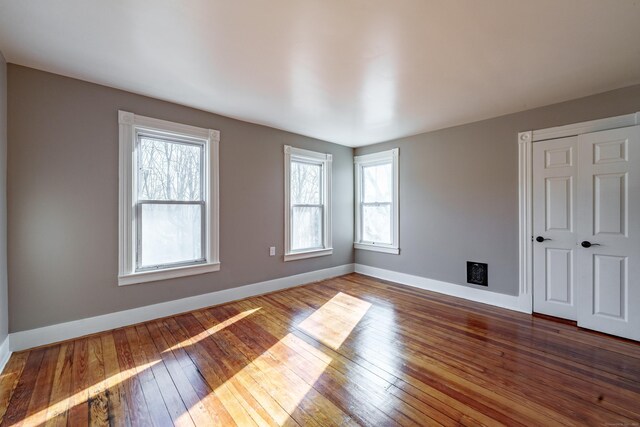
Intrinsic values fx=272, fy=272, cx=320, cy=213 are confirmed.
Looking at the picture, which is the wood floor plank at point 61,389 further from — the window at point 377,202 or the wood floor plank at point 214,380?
the window at point 377,202

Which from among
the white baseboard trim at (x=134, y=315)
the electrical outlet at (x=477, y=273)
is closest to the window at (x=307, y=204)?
the white baseboard trim at (x=134, y=315)

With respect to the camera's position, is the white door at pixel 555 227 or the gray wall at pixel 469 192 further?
the gray wall at pixel 469 192

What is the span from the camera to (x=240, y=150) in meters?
3.81

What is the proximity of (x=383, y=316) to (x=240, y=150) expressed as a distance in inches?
113

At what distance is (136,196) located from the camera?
2.98 metres

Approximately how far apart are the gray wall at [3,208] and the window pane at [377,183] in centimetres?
467

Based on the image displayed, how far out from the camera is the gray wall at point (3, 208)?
221 cm

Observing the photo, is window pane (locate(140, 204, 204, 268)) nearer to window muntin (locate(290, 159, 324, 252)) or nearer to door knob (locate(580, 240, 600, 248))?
window muntin (locate(290, 159, 324, 252))

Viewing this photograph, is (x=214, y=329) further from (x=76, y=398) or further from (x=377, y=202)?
(x=377, y=202)

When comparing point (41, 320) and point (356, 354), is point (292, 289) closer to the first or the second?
point (356, 354)

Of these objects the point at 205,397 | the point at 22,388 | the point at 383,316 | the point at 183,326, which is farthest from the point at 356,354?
the point at 22,388

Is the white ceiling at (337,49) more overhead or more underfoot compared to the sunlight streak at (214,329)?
more overhead

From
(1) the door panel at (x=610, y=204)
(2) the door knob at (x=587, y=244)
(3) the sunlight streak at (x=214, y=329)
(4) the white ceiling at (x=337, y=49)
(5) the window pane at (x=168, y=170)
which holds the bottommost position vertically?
(3) the sunlight streak at (x=214, y=329)

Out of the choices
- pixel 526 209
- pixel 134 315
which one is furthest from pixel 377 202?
pixel 134 315
